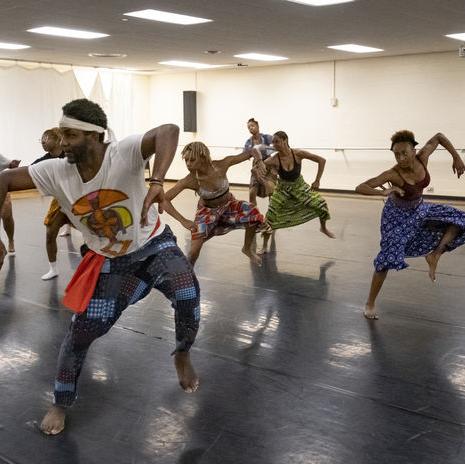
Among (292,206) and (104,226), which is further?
(292,206)

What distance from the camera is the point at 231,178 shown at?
15.1 m

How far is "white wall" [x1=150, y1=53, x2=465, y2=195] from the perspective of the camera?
38.6 feet

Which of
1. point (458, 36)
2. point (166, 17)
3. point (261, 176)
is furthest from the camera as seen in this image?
point (458, 36)

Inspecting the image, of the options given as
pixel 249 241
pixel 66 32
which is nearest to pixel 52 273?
pixel 249 241

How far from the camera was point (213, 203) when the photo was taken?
5.07m

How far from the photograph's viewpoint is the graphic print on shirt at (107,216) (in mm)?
2498

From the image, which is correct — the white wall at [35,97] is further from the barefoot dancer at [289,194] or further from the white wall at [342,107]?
the barefoot dancer at [289,194]

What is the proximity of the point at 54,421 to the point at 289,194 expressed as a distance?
4.14 meters

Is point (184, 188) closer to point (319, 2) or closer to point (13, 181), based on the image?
point (13, 181)

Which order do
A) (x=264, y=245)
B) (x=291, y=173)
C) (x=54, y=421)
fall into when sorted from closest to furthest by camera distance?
(x=54, y=421), (x=291, y=173), (x=264, y=245)

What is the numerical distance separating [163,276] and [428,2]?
17.8ft

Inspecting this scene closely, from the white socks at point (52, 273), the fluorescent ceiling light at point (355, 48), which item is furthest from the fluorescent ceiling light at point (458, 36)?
the white socks at point (52, 273)

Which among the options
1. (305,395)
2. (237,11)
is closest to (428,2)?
(237,11)

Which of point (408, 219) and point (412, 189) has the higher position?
point (412, 189)
